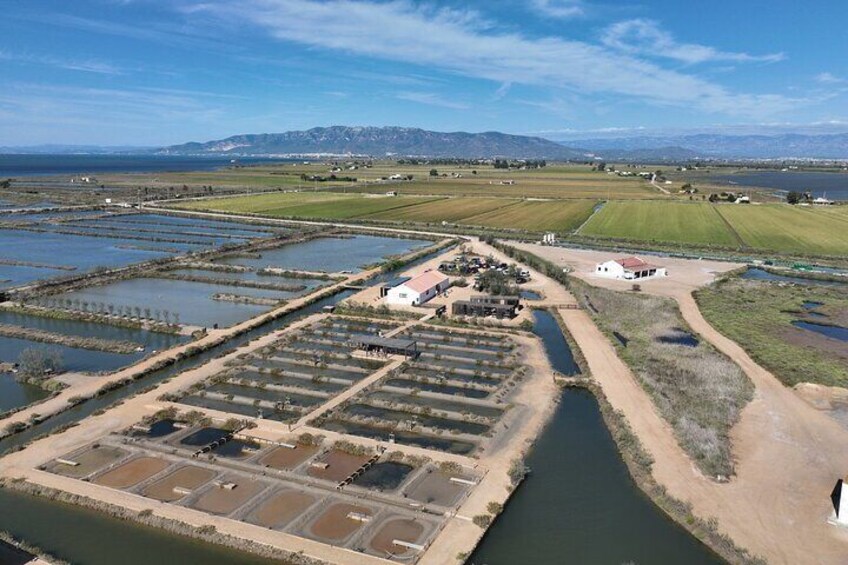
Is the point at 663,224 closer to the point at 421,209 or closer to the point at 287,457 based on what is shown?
the point at 421,209

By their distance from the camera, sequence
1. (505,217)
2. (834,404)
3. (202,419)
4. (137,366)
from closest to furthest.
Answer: (202,419), (834,404), (137,366), (505,217)

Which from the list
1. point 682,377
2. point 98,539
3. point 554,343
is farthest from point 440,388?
point 98,539

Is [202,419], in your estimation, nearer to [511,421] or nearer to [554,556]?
[511,421]

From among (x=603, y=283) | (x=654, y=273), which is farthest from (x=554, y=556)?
(x=654, y=273)

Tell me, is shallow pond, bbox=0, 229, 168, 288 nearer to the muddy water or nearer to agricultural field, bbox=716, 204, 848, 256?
the muddy water

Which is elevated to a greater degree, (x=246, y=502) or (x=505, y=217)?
(x=505, y=217)

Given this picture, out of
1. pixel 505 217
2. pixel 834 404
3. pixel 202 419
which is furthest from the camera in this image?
pixel 505 217
